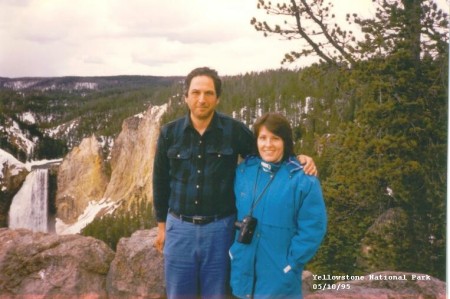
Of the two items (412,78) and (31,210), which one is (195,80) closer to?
(412,78)

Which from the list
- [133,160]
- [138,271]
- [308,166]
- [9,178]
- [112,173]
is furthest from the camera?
[112,173]

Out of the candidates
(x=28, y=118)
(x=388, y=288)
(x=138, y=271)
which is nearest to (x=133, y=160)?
(x=28, y=118)

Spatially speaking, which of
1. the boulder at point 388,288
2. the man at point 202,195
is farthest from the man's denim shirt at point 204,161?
the boulder at point 388,288

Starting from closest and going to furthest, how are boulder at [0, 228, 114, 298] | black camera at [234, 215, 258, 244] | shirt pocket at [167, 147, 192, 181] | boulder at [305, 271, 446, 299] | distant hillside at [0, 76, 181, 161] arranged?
black camera at [234, 215, 258, 244], shirt pocket at [167, 147, 192, 181], boulder at [305, 271, 446, 299], boulder at [0, 228, 114, 298], distant hillside at [0, 76, 181, 161]

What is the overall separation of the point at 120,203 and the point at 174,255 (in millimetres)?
4748

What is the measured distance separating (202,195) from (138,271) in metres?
1.56

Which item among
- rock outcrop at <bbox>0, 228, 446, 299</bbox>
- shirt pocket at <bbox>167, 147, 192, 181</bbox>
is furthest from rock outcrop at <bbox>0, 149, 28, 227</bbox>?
shirt pocket at <bbox>167, 147, 192, 181</bbox>

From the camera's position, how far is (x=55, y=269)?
390cm

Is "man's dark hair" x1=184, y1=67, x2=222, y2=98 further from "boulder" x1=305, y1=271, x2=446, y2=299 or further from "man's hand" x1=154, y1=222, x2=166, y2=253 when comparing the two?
"boulder" x1=305, y1=271, x2=446, y2=299

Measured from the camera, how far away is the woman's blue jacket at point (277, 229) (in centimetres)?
221

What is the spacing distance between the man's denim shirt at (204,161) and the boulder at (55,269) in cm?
168

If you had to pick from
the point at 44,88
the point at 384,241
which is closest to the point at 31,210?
the point at 44,88

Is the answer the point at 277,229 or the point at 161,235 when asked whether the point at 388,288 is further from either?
the point at 161,235

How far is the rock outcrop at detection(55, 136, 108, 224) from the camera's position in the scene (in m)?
6.05
